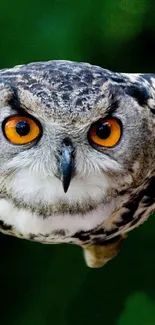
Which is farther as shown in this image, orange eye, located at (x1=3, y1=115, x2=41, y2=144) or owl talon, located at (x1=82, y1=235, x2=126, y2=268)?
owl talon, located at (x1=82, y1=235, x2=126, y2=268)

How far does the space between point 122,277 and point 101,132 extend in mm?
1175

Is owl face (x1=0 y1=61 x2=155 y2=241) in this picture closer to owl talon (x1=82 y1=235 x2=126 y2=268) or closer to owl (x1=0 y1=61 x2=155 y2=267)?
owl (x1=0 y1=61 x2=155 y2=267)

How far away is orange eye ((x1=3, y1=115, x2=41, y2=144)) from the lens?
1.38m

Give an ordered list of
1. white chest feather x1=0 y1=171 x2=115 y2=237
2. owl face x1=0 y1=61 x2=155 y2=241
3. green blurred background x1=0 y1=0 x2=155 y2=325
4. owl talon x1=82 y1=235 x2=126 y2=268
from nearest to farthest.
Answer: owl face x1=0 y1=61 x2=155 y2=241
white chest feather x1=0 y1=171 x2=115 y2=237
owl talon x1=82 y1=235 x2=126 y2=268
green blurred background x1=0 y1=0 x2=155 y2=325

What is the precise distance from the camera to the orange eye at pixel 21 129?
1382 millimetres

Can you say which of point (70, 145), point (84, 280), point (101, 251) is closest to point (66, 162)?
point (70, 145)

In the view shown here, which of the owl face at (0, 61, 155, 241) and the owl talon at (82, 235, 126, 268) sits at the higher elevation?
the owl face at (0, 61, 155, 241)

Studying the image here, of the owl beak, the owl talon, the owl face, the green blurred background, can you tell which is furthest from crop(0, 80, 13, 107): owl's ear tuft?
the green blurred background

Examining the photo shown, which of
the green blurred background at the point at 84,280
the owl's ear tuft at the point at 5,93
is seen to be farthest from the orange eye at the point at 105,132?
the green blurred background at the point at 84,280

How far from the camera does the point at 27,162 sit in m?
1.41

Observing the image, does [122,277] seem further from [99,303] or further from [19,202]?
[19,202]
